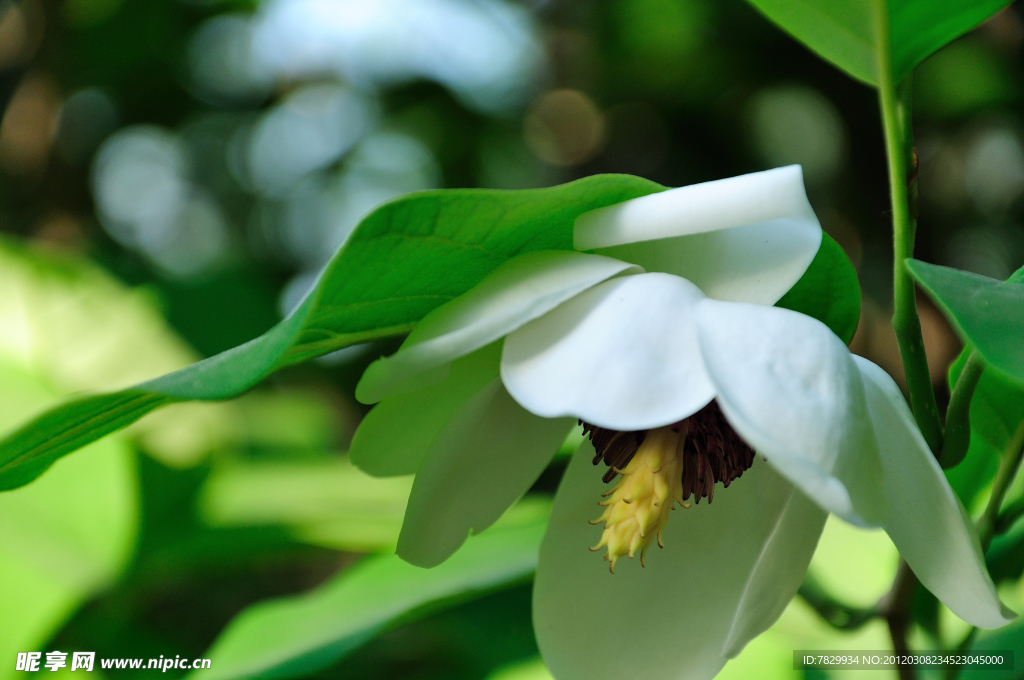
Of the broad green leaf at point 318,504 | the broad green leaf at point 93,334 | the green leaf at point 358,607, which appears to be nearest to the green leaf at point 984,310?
the green leaf at point 358,607

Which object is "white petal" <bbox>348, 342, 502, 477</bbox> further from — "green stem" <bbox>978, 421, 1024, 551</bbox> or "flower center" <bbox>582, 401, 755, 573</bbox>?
"green stem" <bbox>978, 421, 1024, 551</bbox>

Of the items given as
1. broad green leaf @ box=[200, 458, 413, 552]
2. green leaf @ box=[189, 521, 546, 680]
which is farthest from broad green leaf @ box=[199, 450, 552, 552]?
green leaf @ box=[189, 521, 546, 680]

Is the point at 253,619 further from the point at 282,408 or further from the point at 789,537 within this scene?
the point at 282,408

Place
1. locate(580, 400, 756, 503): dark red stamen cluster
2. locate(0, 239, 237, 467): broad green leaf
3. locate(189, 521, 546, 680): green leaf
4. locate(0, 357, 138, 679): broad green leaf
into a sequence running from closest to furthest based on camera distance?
locate(580, 400, 756, 503): dark red stamen cluster, locate(189, 521, 546, 680): green leaf, locate(0, 357, 138, 679): broad green leaf, locate(0, 239, 237, 467): broad green leaf

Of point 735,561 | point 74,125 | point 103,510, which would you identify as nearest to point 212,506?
point 103,510

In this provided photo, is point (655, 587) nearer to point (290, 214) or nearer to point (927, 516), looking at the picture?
point (927, 516)

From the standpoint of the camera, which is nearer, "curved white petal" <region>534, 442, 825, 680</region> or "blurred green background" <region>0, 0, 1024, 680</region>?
"curved white petal" <region>534, 442, 825, 680</region>
